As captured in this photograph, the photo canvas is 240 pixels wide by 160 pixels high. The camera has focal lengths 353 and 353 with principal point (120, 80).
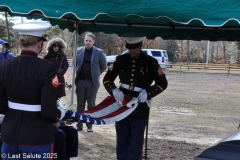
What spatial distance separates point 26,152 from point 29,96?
17.7 inches

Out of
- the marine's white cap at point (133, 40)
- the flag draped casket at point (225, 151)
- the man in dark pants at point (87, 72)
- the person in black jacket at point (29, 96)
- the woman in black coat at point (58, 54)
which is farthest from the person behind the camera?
the man in dark pants at point (87, 72)

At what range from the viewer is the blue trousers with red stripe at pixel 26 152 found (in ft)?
8.98

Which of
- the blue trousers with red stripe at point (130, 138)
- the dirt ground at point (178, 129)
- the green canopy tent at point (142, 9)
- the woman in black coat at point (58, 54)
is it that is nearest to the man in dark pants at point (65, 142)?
the blue trousers with red stripe at point (130, 138)

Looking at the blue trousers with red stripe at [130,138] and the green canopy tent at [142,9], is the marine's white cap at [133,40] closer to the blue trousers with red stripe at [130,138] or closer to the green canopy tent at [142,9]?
the green canopy tent at [142,9]

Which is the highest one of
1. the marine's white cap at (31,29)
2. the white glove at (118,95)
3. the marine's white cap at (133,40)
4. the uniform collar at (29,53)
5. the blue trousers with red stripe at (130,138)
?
the marine's white cap at (31,29)

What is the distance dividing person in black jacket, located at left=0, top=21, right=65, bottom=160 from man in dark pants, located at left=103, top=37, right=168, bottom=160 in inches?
61.1

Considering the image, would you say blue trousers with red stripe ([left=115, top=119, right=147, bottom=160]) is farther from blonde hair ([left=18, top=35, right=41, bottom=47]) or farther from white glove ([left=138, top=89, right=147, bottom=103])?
blonde hair ([left=18, top=35, right=41, bottom=47])

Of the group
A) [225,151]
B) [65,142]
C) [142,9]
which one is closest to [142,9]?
[142,9]

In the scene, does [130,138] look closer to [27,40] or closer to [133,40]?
[133,40]

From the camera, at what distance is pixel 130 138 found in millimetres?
4242

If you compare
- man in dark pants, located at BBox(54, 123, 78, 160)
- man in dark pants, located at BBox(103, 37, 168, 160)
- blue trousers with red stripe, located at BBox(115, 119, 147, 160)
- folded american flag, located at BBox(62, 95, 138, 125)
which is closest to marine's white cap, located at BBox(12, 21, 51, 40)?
man in dark pants, located at BBox(54, 123, 78, 160)

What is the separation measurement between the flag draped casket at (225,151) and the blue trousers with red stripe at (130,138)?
2061mm

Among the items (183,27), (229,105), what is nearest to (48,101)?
(183,27)

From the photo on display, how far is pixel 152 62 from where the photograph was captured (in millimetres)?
4215
